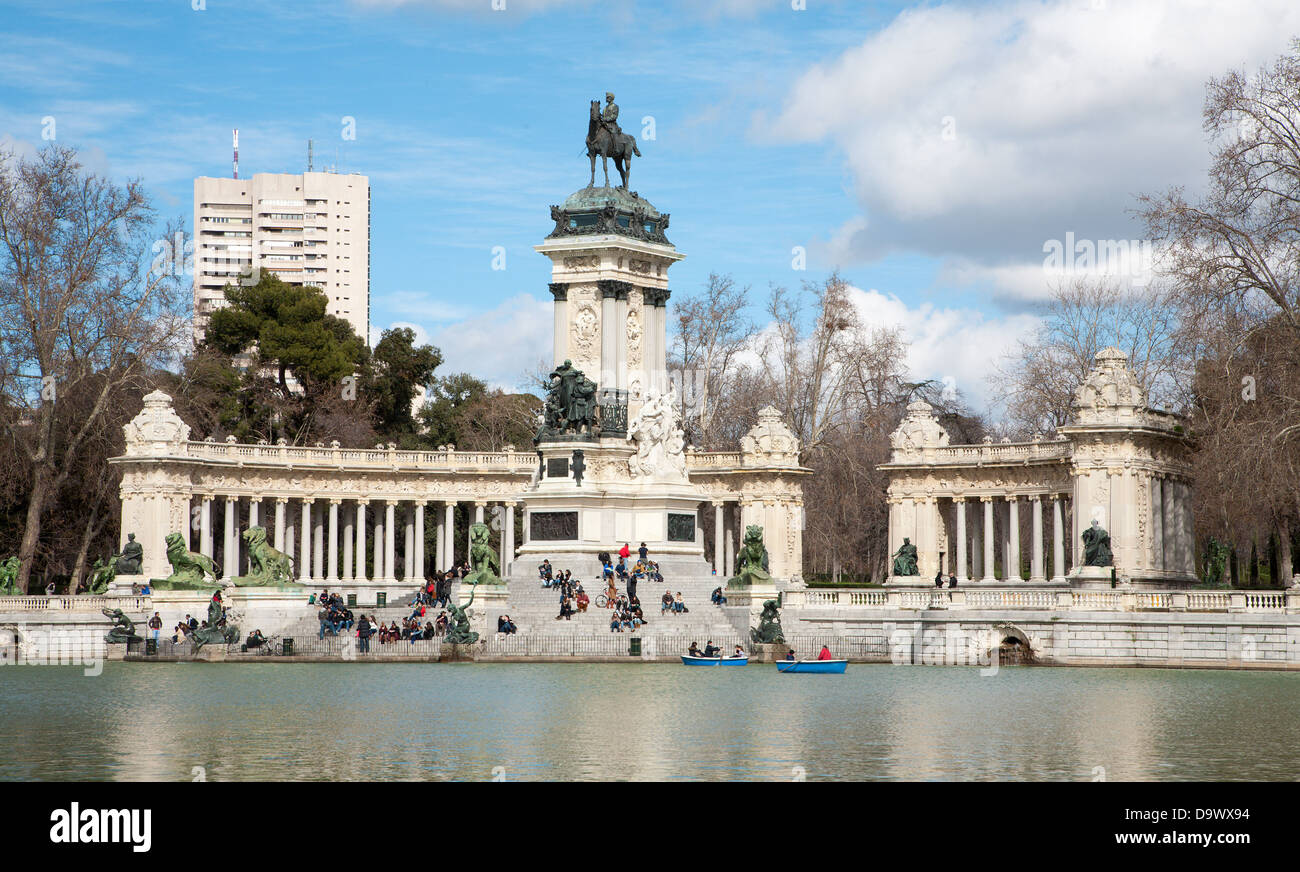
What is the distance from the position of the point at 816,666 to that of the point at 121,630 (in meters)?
20.2

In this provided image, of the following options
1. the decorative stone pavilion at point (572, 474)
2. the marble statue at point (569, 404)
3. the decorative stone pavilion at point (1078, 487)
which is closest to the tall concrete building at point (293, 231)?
the decorative stone pavilion at point (572, 474)

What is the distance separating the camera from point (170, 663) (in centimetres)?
4819

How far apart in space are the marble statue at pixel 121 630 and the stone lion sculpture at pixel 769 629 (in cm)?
1720

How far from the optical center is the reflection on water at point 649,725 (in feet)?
78.1

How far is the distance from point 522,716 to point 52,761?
8.70 m

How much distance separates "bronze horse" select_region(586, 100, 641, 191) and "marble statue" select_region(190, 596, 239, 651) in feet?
70.9

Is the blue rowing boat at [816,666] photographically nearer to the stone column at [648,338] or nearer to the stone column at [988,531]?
the stone column at [648,338]

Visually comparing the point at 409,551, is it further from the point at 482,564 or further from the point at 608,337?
the point at 482,564

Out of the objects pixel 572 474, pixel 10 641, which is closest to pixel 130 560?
pixel 10 641

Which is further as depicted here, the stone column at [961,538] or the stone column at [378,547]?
the stone column at [378,547]

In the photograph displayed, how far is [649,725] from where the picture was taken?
29.1m
